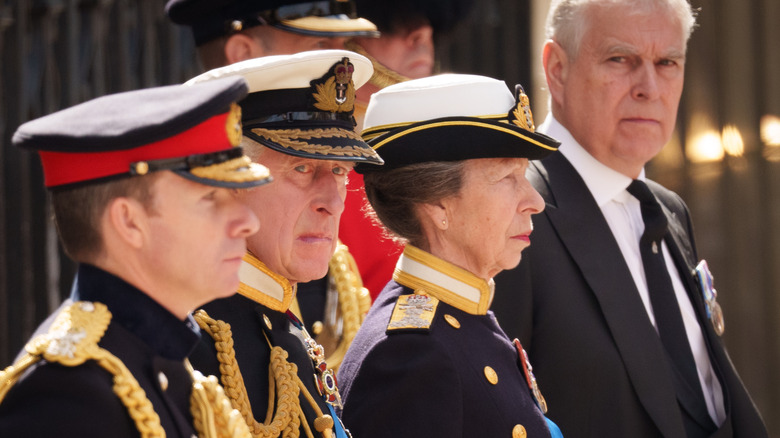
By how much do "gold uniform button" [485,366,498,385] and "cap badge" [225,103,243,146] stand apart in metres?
0.97

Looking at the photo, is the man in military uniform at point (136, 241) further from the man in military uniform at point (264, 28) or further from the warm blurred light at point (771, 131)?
the warm blurred light at point (771, 131)

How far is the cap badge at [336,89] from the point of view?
258 cm

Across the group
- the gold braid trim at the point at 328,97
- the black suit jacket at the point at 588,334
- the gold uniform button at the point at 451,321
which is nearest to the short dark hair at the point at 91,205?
the gold braid trim at the point at 328,97

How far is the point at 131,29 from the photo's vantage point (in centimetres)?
521

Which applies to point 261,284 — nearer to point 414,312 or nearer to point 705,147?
point 414,312

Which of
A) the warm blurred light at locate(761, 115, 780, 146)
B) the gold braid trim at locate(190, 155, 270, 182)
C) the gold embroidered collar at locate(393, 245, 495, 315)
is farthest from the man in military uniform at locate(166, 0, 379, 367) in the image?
the warm blurred light at locate(761, 115, 780, 146)

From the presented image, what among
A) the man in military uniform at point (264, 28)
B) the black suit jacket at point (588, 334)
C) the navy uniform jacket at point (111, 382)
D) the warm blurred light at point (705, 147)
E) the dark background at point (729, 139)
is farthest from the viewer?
the warm blurred light at point (705, 147)

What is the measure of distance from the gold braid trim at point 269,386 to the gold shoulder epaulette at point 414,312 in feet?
0.98

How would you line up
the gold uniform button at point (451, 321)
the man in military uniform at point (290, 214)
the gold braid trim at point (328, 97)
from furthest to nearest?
the gold uniform button at point (451, 321) → the gold braid trim at point (328, 97) → the man in military uniform at point (290, 214)

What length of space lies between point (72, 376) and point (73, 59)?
11.7ft

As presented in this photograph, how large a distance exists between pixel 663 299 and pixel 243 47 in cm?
155

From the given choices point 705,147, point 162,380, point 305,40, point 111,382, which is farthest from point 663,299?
point 705,147

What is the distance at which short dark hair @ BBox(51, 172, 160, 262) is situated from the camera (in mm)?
1860

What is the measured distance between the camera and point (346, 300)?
339cm
